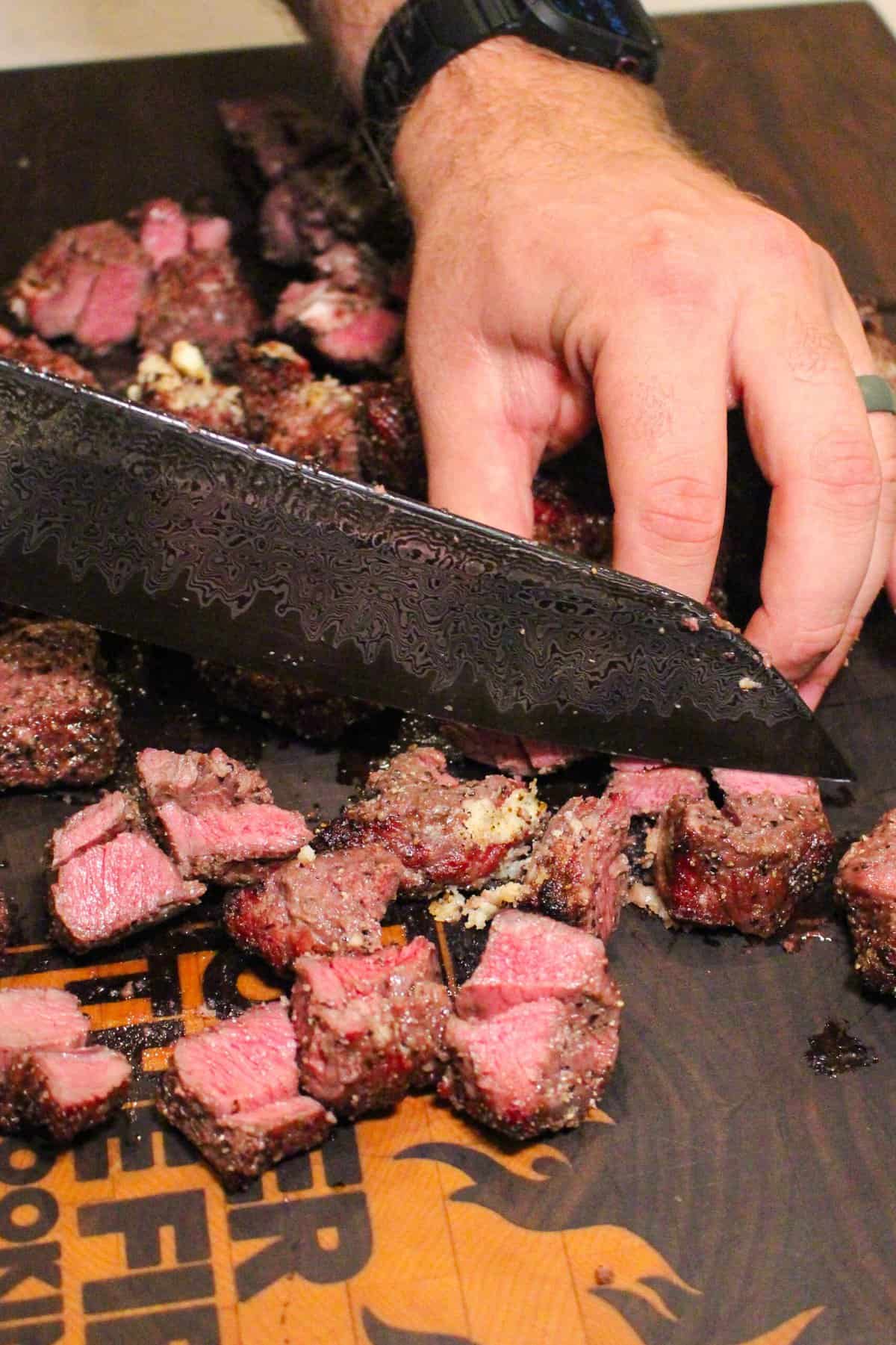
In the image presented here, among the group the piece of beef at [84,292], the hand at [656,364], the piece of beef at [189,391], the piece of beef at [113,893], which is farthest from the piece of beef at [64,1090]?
the piece of beef at [84,292]

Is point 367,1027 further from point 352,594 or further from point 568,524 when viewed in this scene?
point 568,524

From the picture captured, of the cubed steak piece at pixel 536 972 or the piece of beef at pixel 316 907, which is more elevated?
the cubed steak piece at pixel 536 972

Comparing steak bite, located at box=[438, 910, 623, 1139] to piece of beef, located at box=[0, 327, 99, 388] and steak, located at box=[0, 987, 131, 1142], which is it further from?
piece of beef, located at box=[0, 327, 99, 388]

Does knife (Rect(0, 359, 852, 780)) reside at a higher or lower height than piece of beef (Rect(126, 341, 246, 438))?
higher

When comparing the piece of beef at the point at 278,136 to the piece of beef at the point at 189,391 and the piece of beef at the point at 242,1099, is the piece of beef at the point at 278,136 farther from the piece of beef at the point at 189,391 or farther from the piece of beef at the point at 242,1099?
the piece of beef at the point at 242,1099

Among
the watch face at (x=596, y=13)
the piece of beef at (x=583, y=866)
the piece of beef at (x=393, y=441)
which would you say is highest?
the watch face at (x=596, y=13)

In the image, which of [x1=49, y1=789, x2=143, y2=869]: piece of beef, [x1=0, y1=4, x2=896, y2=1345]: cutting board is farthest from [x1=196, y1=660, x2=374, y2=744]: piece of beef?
[x1=49, y1=789, x2=143, y2=869]: piece of beef
